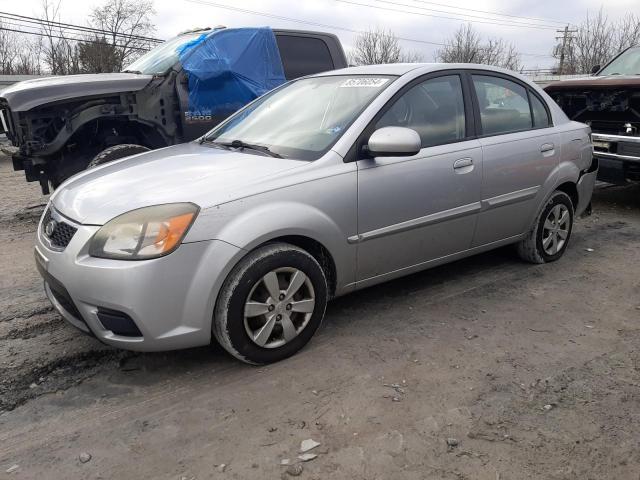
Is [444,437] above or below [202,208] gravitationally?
below

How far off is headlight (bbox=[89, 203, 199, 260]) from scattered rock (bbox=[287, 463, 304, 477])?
3.74 ft

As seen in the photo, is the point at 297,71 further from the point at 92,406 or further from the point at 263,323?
the point at 92,406

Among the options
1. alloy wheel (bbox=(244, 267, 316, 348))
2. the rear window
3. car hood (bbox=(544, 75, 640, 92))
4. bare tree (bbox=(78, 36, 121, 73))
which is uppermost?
bare tree (bbox=(78, 36, 121, 73))

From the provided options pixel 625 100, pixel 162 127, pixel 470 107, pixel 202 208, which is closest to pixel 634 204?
pixel 625 100

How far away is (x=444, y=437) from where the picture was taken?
246 cm

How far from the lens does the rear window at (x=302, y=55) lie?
7039 millimetres

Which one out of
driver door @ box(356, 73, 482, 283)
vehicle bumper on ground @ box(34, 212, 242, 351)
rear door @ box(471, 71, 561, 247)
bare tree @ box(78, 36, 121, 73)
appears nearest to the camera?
vehicle bumper on ground @ box(34, 212, 242, 351)

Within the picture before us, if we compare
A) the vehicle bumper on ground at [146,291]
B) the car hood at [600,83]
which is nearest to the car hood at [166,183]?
the vehicle bumper on ground at [146,291]

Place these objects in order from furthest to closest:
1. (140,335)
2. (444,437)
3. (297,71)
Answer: (297,71), (140,335), (444,437)

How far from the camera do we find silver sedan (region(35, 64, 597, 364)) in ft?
8.80

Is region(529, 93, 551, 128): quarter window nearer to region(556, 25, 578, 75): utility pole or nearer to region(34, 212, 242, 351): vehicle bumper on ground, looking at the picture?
region(34, 212, 242, 351): vehicle bumper on ground

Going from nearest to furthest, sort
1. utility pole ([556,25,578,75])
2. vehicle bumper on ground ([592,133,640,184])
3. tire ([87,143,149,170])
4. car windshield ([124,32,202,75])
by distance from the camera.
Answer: tire ([87,143,149,170])
vehicle bumper on ground ([592,133,640,184])
car windshield ([124,32,202,75])
utility pole ([556,25,578,75])

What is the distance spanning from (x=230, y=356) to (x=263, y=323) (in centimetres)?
36

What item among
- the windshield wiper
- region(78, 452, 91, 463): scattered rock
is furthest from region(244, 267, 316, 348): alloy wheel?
region(78, 452, 91, 463): scattered rock
